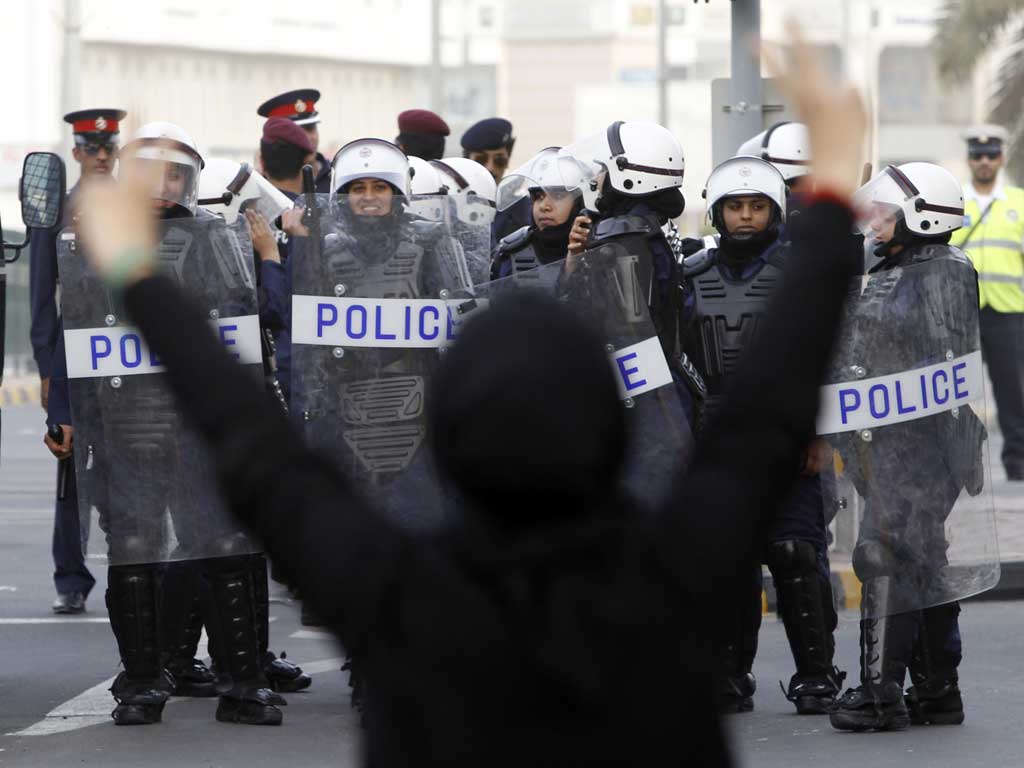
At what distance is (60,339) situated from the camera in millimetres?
7570

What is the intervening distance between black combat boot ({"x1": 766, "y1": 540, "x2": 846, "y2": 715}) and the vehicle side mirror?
2493 millimetres

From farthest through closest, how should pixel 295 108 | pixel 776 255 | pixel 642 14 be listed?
1. pixel 642 14
2. pixel 295 108
3. pixel 776 255

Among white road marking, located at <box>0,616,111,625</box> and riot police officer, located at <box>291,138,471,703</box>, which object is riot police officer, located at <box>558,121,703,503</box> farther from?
white road marking, located at <box>0,616,111,625</box>

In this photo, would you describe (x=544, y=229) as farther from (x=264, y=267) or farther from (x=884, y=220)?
(x=884, y=220)

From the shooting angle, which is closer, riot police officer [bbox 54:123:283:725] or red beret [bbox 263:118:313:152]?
riot police officer [bbox 54:123:283:725]

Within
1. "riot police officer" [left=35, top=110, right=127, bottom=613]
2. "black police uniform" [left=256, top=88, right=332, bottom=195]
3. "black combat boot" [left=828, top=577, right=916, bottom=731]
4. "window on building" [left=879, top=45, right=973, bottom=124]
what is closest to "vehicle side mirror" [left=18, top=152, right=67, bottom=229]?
"riot police officer" [left=35, top=110, right=127, bottom=613]

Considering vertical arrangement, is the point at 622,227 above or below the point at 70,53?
below

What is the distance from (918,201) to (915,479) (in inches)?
32.9

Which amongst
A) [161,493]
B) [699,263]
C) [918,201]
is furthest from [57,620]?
[918,201]

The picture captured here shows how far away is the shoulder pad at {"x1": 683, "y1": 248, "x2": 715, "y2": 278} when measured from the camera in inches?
277

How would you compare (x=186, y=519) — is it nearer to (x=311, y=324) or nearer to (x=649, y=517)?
(x=311, y=324)

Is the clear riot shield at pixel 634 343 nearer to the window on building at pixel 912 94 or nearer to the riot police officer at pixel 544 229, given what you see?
the riot police officer at pixel 544 229

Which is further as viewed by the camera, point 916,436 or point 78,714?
point 78,714

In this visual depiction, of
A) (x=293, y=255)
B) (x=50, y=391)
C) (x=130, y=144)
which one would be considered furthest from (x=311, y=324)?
(x=130, y=144)
